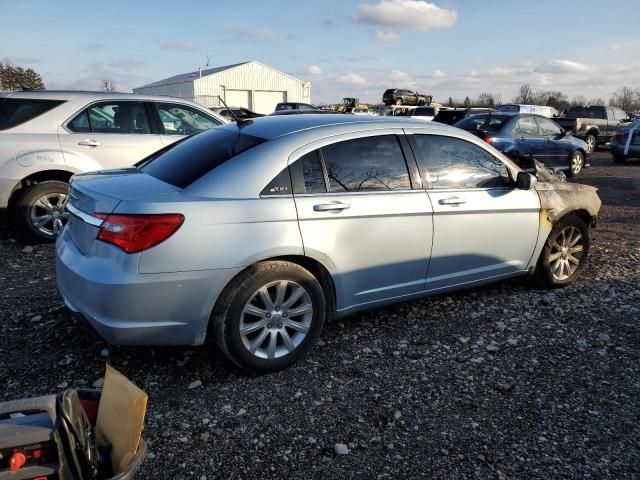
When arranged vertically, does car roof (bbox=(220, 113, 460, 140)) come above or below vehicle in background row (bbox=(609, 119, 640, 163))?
above

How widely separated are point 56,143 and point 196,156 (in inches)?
128

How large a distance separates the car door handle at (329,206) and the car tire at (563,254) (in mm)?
2245

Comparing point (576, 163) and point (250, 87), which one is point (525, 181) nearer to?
point (576, 163)

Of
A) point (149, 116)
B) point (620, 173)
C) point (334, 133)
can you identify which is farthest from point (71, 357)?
point (620, 173)

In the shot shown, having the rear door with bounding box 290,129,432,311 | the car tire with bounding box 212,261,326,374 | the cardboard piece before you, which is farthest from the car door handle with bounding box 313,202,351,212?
the cardboard piece

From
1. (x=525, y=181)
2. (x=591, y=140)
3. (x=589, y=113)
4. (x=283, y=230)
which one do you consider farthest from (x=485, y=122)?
(x=589, y=113)

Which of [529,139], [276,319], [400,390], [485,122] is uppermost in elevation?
[485,122]

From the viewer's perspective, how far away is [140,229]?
112 inches

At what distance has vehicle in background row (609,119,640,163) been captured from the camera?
1519cm

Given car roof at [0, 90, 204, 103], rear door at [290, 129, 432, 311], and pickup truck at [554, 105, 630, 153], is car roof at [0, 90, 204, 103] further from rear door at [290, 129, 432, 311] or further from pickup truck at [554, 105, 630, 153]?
pickup truck at [554, 105, 630, 153]

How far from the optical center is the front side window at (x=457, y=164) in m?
3.93

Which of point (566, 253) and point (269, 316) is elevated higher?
point (269, 316)

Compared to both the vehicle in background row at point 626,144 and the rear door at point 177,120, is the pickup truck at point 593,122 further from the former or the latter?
the rear door at point 177,120

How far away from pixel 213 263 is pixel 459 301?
2506 mm
